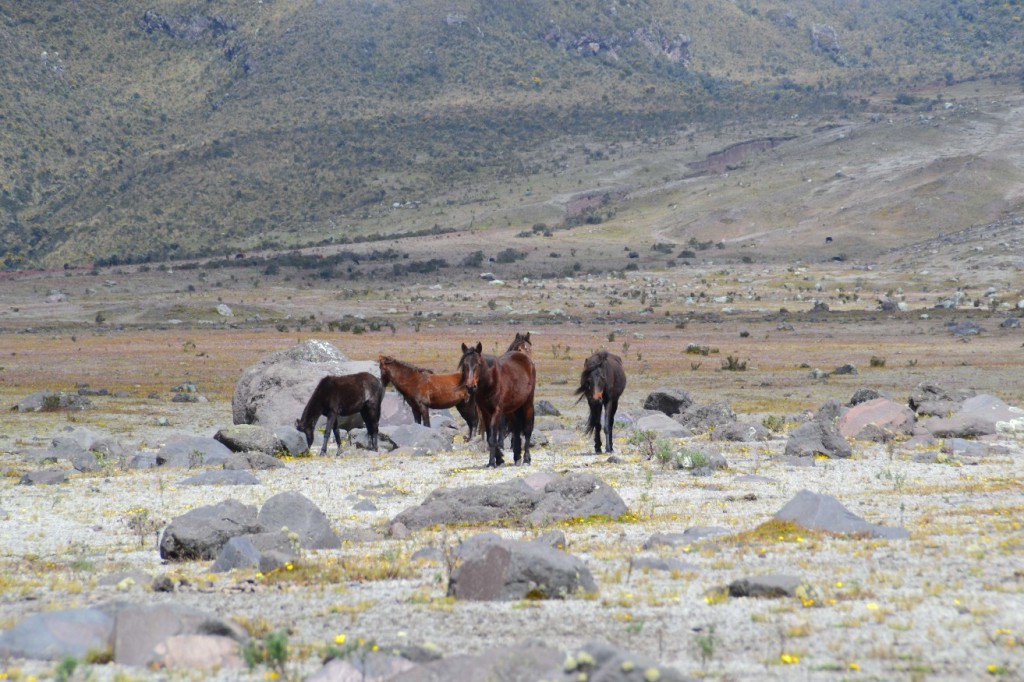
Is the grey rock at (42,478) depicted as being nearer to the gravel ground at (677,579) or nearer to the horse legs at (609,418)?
the gravel ground at (677,579)

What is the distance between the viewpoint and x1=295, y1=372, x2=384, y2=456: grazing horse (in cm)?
2081

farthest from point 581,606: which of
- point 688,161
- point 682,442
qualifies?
point 688,161

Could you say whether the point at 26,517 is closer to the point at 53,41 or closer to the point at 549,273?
the point at 549,273

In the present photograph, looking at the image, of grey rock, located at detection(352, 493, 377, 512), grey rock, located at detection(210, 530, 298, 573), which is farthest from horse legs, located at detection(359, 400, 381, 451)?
grey rock, located at detection(210, 530, 298, 573)

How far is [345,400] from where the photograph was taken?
68.4 feet

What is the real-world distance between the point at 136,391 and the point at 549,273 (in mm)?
58474

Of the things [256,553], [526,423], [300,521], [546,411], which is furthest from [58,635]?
[546,411]

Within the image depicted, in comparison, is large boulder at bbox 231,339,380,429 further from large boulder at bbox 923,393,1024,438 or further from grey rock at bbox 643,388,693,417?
large boulder at bbox 923,393,1024,438

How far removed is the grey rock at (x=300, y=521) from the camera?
11.1m

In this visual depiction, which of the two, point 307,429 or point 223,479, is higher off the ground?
point 307,429

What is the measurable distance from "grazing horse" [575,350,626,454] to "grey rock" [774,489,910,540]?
7.37 meters

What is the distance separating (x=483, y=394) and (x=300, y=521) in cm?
656

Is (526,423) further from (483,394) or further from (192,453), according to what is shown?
(192,453)

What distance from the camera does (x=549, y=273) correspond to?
301 ft
